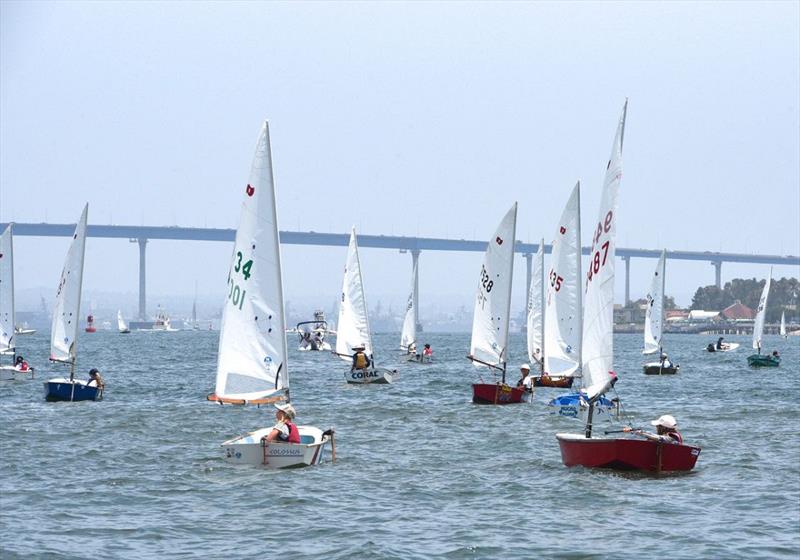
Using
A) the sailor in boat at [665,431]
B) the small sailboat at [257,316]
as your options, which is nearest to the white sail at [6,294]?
the small sailboat at [257,316]

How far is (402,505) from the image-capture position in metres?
17.9

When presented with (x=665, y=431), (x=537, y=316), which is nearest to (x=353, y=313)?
(x=537, y=316)

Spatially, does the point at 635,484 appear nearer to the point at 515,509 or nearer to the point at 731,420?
the point at 515,509

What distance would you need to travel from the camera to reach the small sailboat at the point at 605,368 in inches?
786

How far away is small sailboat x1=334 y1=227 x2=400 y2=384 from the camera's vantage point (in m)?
42.4

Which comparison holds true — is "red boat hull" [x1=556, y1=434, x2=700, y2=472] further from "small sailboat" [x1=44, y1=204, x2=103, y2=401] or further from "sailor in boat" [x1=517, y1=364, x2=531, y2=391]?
"small sailboat" [x1=44, y1=204, x2=103, y2=401]

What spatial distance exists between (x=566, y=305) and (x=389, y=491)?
16099 millimetres

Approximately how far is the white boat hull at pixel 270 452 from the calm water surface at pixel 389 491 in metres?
0.23

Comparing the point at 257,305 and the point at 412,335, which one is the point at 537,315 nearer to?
the point at 257,305

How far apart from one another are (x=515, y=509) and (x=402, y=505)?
1554 mm

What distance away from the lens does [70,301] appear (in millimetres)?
35562

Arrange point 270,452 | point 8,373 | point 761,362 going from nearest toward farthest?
point 270,452, point 8,373, point 761,362

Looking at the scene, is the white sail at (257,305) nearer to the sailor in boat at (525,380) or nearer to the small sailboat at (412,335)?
the sailor in boat at (525,380)

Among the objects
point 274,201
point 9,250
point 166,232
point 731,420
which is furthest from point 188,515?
Answer: point 166,232
